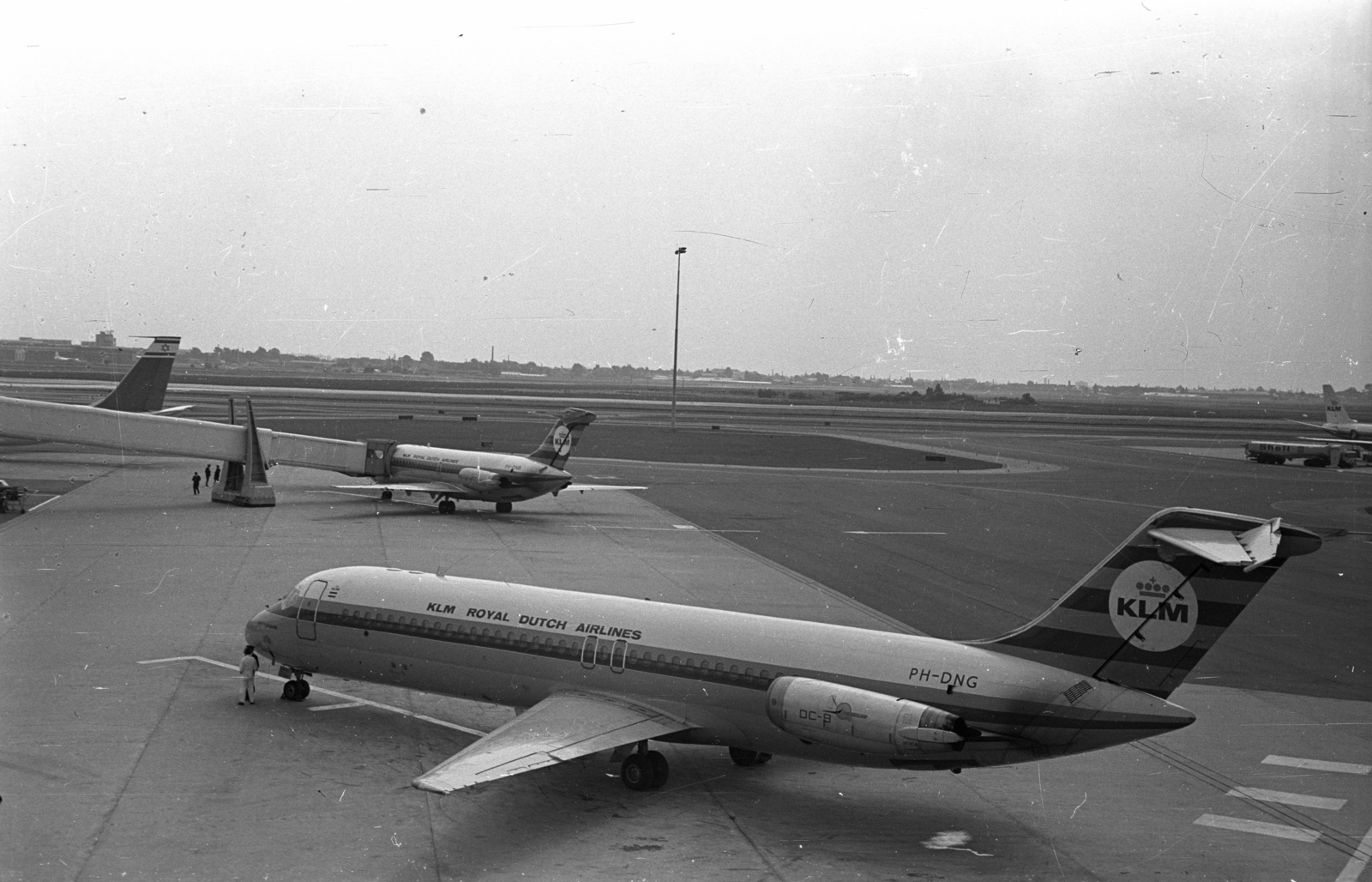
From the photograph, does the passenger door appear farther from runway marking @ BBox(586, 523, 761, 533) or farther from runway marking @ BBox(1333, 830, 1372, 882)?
runway marking @ BBox(586, 523, 761, 533)

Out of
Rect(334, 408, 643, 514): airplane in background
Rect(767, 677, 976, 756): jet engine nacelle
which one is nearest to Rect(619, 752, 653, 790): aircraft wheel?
Rect(767, 677, 976, 756): jet engine nacelle

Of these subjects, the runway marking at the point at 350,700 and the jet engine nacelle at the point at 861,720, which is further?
the runway marking at the point at 350,700

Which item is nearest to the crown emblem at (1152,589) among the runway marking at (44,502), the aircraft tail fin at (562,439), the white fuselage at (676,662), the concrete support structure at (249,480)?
the white fuselage at (676,662)

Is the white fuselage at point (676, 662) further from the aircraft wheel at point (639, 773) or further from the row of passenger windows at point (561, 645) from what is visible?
the aircraft wheel at point (639, 773)

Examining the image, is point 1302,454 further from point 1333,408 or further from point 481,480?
point 481,480

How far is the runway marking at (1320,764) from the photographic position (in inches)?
894

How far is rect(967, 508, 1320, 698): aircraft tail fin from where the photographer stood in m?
17.2

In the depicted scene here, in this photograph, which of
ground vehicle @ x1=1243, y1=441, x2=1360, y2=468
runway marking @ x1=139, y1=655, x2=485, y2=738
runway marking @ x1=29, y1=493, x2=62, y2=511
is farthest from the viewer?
ground vehicle @ x1=1243, y1=441, x2=1360, y2=468

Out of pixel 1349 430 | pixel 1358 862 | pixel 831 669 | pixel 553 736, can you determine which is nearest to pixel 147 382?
pixel 553 736

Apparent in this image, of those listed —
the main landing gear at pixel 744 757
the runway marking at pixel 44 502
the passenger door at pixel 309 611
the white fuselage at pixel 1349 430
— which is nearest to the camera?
the main landing gear at pixel 744 757

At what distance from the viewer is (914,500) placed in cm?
6500

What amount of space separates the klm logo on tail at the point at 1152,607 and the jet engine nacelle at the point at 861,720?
3036 mm

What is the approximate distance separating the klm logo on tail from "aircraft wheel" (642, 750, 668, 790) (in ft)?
26.2

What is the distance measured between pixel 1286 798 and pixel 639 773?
11625mm
